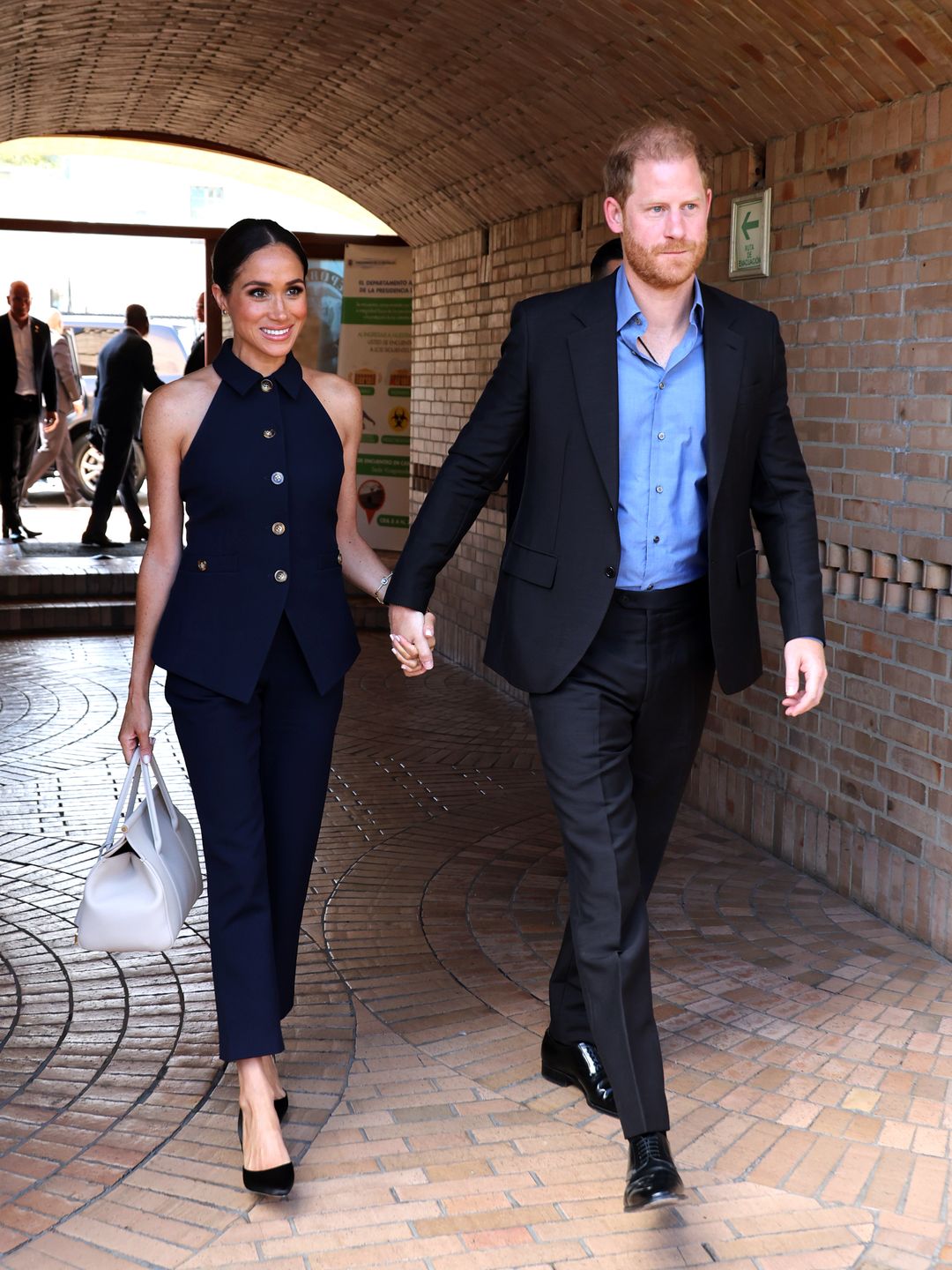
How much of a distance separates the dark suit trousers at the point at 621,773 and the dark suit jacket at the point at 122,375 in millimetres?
10453

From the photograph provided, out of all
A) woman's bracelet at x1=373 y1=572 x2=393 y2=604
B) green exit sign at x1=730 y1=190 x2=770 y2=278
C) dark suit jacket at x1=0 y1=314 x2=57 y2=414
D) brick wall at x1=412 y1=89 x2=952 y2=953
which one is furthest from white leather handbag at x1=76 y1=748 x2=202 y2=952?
dark suit jacket at x1=0 y1=314 x2=57 y2=414

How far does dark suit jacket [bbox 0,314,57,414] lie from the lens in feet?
42.6

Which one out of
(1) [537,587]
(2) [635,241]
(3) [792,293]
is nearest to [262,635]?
(1) [537,587]

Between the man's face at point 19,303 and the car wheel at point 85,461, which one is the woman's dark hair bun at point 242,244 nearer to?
the man's face at point 19,303

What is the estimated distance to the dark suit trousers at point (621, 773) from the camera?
2977mm

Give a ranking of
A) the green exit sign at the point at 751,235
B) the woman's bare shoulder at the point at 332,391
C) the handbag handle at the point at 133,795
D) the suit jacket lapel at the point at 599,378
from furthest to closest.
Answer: the green exit sign at the point at 751,235
the woman's bare shoulder at the point at 332,391
the handbag handle at the point at 133,795
the suit jacket lapel at the point at 599,378

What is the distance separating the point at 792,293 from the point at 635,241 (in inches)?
106

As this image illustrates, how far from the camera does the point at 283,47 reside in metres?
8.62

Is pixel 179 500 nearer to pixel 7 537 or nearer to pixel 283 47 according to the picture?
pixel 283 47

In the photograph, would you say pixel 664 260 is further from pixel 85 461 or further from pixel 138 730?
pixel 85 461

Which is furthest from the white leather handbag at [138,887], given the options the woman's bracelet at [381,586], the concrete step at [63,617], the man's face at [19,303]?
the man's face at [19,303]

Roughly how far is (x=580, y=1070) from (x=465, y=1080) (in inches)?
11.4

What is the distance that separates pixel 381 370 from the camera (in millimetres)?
12891

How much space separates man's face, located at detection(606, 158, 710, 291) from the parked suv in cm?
1464
